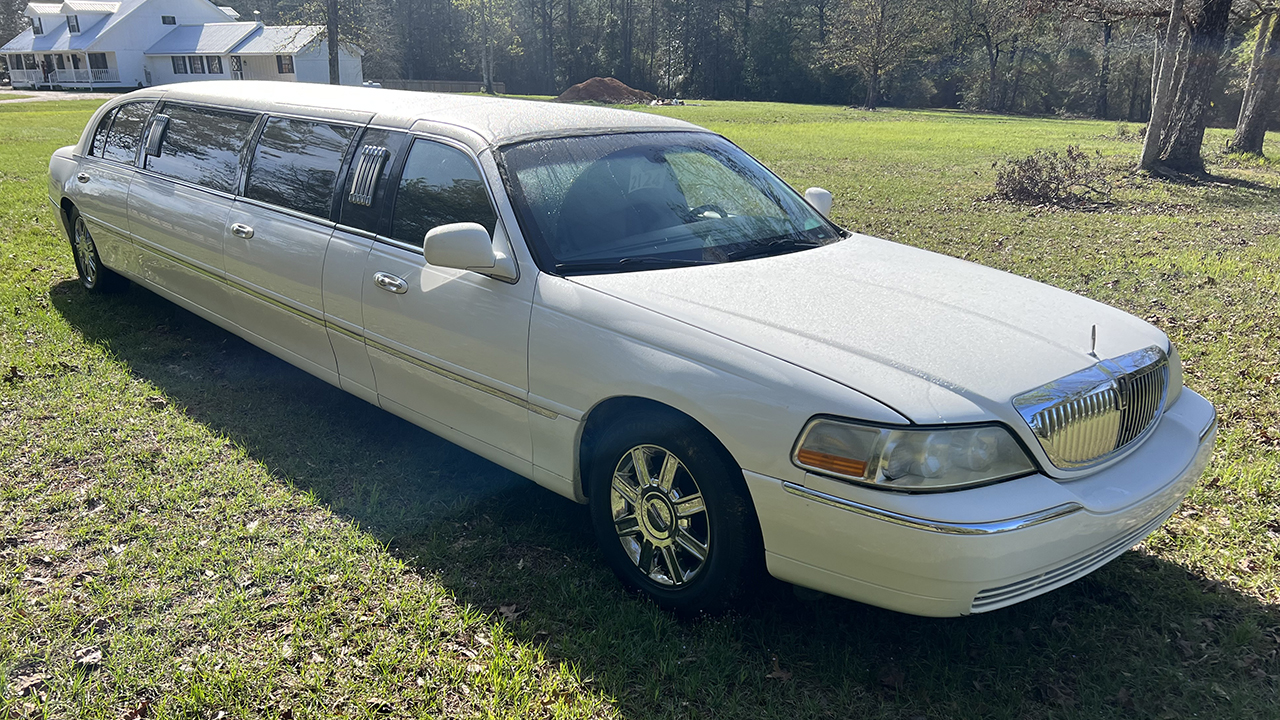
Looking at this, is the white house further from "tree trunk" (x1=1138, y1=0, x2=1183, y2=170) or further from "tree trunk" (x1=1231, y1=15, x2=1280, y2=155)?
"tree trunk" (x1=1138, y1=0, x2=1183, y2=170)

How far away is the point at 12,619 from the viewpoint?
10.7ft

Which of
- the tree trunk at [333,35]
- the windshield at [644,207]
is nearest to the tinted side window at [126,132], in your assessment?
the windshield at [644,207]

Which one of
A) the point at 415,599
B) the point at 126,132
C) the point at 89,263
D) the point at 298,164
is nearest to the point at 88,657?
the point at 415,599

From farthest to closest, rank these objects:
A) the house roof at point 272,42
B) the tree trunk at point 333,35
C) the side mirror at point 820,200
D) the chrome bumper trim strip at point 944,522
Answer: the house roof at point 272,42, the tree trunk at point 333,35, the side mirror at point 820,200, the chrome bumper trim strip at point 944,522

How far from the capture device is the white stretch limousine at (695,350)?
2.61 metres

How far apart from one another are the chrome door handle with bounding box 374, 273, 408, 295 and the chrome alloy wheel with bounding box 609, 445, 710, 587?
1339 millimetres

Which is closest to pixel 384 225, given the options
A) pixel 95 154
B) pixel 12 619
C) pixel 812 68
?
pixel 12 619

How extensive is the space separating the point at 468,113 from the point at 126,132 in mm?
3509

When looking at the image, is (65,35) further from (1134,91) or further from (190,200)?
(1134,91)

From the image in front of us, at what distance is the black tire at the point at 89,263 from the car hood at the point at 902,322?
17.6ft

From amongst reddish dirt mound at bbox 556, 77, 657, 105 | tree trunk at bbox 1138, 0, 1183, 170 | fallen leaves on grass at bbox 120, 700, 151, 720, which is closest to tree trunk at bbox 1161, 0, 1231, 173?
tree trunk at bbox 1138, 0, 1183, 170

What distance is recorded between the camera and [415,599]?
3428 millimetres

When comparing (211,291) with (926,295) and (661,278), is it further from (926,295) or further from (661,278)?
(926,295)

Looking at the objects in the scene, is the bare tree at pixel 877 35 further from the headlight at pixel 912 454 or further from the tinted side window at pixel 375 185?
the headlight at pixel 912 454
